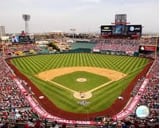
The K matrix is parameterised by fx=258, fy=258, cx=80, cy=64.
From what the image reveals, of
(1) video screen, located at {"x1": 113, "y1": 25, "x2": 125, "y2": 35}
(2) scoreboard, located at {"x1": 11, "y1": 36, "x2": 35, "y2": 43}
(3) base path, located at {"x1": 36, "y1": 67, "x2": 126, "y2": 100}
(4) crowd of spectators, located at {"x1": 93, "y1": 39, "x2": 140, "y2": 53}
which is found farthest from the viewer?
(2) scoreboard, located at {"x1": 11, "y1": 36, "x2": 35, "y2": 43}

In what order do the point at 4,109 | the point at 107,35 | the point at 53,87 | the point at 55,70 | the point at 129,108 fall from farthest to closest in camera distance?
the point at 107,35 < the point at 55,70 < the point at 53,87 < the point at 129,108 < the point at 4,109

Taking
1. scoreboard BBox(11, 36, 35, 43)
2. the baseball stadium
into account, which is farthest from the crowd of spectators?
scoreboard BBox(11, 36, 35, 43)

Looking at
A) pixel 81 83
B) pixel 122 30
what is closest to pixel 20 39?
pixel 122 30

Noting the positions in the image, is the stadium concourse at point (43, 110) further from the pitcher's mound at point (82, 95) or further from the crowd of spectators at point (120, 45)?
the crowd of spectators at point (120, 45)

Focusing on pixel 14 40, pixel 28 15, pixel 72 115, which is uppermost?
pixel 28 15

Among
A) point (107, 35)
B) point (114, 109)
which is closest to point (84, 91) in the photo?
point (114, 109)

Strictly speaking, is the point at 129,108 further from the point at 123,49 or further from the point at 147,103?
the point at 123,49

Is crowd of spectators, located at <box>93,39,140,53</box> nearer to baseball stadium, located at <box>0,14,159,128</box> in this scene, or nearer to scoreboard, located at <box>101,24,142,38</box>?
scoreboard, located at <box>101,24,142,38</box>

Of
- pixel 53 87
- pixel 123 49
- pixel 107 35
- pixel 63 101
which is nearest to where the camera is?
pixel 63 101
